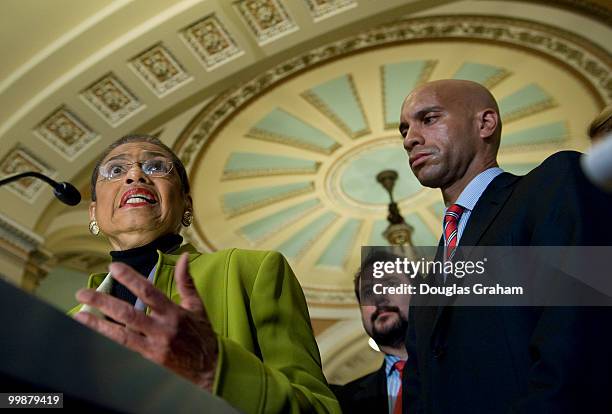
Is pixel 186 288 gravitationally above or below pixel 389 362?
Answer: below

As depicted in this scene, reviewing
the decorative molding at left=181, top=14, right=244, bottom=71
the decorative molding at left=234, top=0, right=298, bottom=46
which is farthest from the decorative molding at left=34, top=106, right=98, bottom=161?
the decorative molding at left=234, top=0, right=298, bottom=46

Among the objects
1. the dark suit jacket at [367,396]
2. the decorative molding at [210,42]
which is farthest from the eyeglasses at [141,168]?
the decorative molding at [210,42]

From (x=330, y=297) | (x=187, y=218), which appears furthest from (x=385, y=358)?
(x=330, y=297)

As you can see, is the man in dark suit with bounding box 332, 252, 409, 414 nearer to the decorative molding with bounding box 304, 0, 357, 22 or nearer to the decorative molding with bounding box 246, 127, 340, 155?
the decorative molding with bounding box 304, 0, 357, 22

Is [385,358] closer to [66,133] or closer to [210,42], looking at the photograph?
[210,42]

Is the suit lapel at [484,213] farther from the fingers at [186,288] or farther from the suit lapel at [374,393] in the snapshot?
the suit lapel at [374,393]

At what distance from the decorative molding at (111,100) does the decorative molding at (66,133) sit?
0.25 meters

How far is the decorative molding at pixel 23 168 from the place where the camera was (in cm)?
642

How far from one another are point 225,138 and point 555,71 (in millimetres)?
3925

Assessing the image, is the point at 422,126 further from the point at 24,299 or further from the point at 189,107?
the point at 189,107

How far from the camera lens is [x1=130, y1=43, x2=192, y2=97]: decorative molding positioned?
629 centimetres

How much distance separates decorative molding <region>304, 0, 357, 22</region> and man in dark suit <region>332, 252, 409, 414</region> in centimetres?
388

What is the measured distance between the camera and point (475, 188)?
5.54ft

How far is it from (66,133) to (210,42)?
1.86 metres
